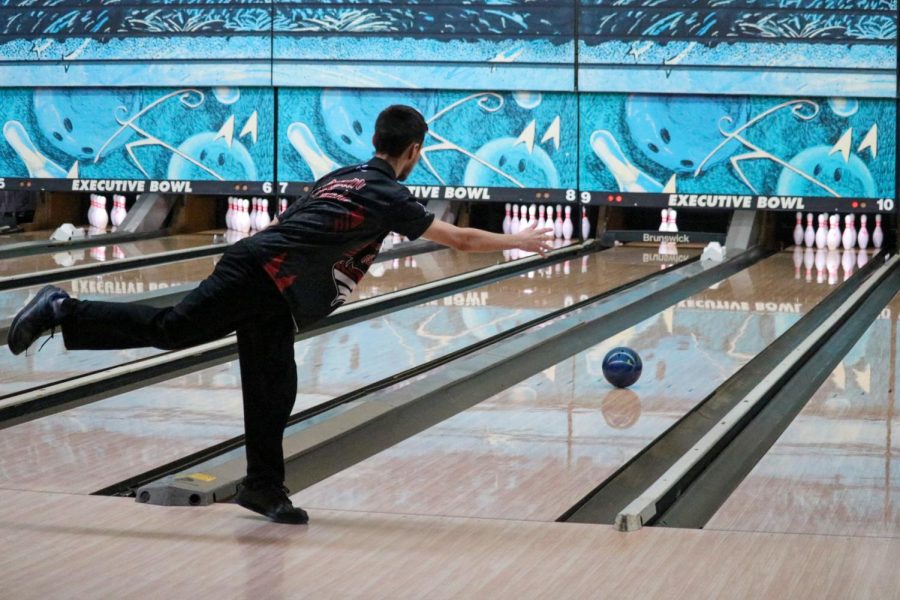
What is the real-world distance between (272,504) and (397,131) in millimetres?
732

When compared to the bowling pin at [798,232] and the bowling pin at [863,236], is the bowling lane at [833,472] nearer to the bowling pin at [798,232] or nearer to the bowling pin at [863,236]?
the bowling pin at [863,236]

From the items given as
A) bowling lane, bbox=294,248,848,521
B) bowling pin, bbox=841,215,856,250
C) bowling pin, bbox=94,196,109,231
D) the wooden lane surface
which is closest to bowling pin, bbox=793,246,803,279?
bowling pin, bbox=841,215,856,250

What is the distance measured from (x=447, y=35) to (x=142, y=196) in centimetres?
219

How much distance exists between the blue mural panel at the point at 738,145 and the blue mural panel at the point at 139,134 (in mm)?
2091

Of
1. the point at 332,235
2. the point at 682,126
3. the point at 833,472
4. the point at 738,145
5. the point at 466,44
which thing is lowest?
the point at 833,472

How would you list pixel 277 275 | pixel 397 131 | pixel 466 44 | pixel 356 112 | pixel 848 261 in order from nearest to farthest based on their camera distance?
pixel 277 275
pixel 397 131
pixel 848 261
pixel 466 44
pixel 356 112

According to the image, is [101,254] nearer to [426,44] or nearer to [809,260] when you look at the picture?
[426,44]

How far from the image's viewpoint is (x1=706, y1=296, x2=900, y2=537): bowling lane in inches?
103

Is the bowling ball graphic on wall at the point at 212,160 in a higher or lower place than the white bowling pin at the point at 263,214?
higher

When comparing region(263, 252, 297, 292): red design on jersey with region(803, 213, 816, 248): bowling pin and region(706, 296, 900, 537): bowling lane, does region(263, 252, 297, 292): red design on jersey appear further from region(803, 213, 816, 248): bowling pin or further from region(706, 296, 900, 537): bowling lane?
region(803, 213, 816, 248): bowling pin

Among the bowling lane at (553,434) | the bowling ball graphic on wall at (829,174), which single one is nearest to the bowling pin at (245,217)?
the bowling ball graphic on wall at (829,174)

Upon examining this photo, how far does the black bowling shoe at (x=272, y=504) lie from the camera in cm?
246

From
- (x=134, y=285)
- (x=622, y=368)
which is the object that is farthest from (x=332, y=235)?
(x=134, y=285)

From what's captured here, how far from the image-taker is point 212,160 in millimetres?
8352
